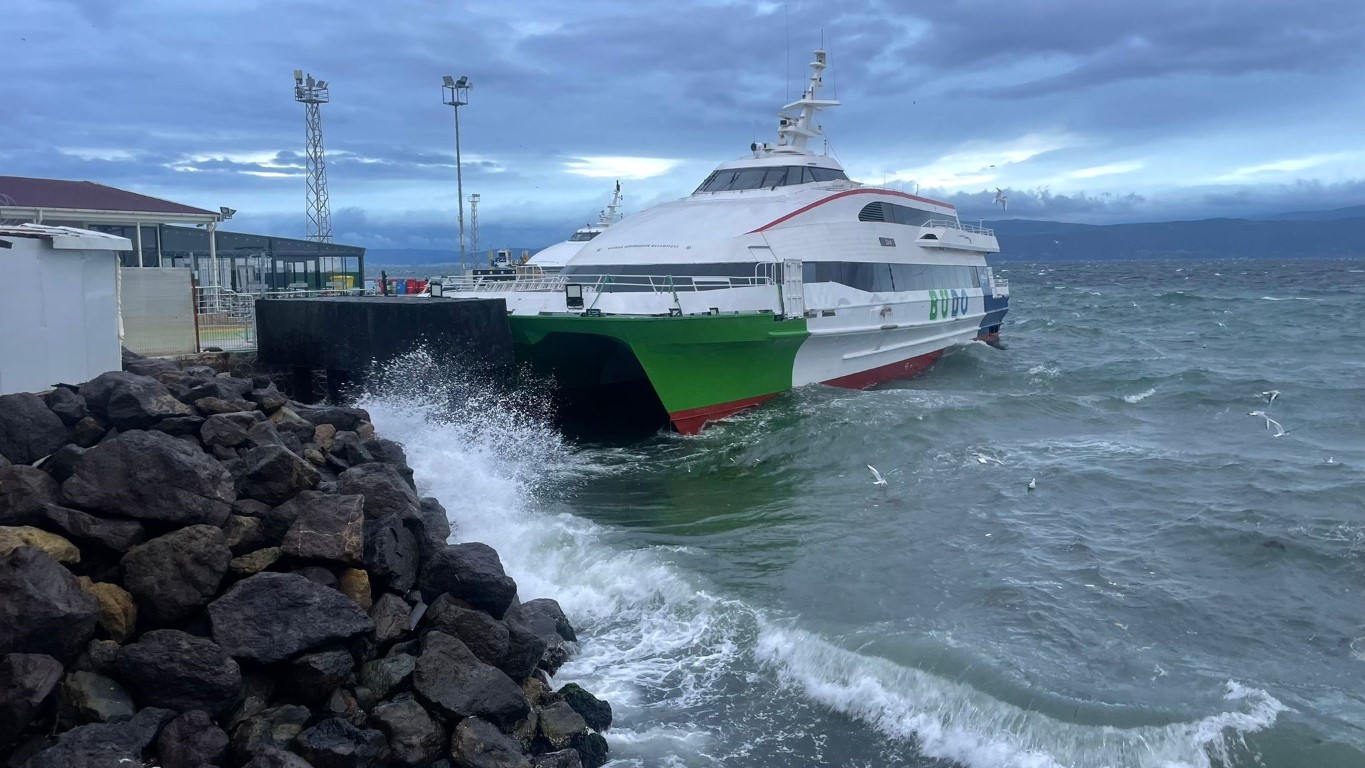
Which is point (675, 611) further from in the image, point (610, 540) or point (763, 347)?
point (763, 347)

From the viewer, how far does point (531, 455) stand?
51.2 ft

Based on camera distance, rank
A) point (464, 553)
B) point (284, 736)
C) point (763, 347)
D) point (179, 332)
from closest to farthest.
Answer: point (284, 736) → point (464, 553) → point (179, 332) → point (763, 347)

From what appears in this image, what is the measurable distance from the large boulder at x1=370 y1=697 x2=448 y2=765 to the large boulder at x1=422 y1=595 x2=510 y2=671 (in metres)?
0.69

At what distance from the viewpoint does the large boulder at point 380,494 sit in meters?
7.67

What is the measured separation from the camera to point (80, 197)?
2112cm

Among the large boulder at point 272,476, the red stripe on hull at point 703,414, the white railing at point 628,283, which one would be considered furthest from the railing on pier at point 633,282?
the large boulder at point 272,476

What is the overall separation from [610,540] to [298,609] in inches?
207

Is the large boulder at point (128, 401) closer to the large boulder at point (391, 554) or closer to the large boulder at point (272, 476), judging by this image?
the large boulder at point (272, 476)

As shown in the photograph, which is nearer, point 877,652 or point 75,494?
point 75,494

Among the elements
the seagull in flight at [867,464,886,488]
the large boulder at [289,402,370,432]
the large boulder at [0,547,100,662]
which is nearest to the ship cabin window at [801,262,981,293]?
the seagull in flight at [867,464,886,488]

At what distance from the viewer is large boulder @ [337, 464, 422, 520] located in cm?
767

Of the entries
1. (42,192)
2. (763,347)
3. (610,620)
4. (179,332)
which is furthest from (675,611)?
(42,192)

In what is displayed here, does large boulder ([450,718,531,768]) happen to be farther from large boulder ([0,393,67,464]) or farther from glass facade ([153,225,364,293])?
glass facade ([153,225,364,293])

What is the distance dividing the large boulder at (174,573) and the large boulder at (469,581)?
146 cm
